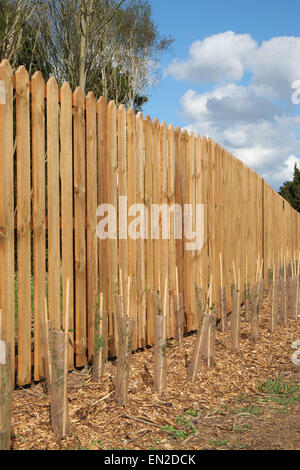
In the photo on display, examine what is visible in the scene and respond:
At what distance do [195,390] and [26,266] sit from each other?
1601 millimetres

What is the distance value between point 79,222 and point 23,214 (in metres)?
0.53

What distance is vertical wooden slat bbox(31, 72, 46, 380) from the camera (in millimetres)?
3350

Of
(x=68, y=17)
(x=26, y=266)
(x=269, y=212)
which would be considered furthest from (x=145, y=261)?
(x=68, y=17)

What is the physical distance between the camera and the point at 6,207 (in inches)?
126

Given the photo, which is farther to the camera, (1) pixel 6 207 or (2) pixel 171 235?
(2) pixel 171 235

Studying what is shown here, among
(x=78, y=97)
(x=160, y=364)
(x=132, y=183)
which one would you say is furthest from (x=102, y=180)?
(x=160, y=364)

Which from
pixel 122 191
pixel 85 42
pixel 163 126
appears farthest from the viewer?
pixel 85 42

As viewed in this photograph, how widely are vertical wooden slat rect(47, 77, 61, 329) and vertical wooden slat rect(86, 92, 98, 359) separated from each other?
13.1 inches

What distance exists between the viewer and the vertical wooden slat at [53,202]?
3.46 metres

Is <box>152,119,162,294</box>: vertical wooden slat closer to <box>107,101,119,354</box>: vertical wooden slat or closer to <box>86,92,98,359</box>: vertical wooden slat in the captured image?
<box>107,101,119,354</box>: vertical wooden slat

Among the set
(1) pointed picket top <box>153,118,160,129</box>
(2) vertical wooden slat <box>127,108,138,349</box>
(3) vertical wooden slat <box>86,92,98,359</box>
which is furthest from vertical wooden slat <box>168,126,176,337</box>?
(3) vertical wooden slat <box>86,92,98,359</box>

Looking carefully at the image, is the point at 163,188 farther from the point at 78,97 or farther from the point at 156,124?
the point at 78,97

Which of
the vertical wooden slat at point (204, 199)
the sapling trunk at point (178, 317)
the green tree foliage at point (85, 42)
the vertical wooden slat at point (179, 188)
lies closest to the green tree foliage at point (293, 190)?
the green tree foliage at point (85, 42)

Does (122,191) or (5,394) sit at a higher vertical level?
(122,191)
